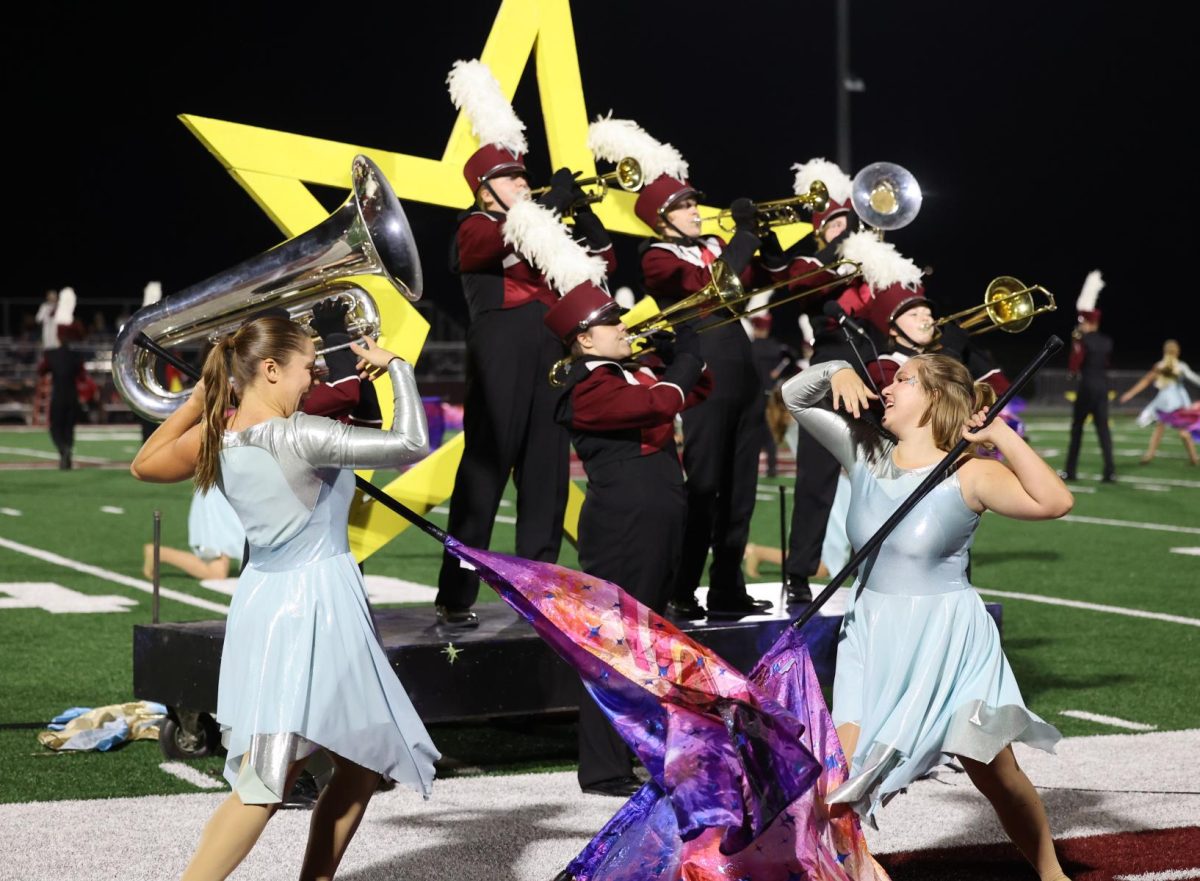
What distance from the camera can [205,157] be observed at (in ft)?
100

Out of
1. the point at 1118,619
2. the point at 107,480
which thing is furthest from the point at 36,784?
the point at 107,480

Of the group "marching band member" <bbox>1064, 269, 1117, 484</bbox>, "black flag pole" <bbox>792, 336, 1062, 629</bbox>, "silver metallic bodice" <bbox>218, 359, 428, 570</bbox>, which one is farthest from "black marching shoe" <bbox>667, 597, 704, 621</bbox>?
"marching band member" <bbox>1064, 269, 1117, 484</bbox>

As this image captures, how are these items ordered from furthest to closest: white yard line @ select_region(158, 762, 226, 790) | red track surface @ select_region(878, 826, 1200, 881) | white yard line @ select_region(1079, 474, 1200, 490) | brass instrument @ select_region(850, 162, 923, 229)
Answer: white yard line @ select_region(1079, 474, 1200, 490) → brass instrument @ select_region(850, 162, 923, 229) → white yard line @ select_region(158, 762, 226, 790) → red track surface @ select_region(878, 826, 1200, 881)

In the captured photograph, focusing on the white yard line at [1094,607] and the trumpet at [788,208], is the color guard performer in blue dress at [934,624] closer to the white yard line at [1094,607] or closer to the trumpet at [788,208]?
the trumpet at [788,208]

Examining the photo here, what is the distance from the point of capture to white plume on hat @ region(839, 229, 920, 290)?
20.2 feet

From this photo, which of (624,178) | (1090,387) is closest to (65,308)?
(1090,387)

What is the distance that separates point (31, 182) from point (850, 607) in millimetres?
28758

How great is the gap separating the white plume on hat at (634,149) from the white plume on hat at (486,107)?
16.3 inches

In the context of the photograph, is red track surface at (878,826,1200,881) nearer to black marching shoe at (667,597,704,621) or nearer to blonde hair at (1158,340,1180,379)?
black marching shoe at (667,597,704,621)

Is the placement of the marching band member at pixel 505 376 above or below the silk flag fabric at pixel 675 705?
above

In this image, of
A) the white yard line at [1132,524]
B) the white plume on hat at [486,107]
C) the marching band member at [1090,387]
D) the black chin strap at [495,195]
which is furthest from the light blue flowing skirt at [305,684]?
the marching band member at [1090,387]

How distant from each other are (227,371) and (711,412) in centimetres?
279

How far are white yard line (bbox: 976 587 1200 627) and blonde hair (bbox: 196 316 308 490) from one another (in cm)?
613

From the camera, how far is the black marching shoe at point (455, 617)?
18.8 feet
